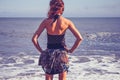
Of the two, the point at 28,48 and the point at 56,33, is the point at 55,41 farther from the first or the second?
the point at 28,48

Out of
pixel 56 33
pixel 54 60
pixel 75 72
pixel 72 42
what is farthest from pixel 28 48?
pixel 56 33

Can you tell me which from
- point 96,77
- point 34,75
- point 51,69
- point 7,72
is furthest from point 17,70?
point 51,69

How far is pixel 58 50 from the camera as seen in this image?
14.0 feet

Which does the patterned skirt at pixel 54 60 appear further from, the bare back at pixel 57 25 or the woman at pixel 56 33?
the bare back at pixel 57 25

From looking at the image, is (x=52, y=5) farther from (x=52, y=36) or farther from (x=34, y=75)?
(x=34, y=75)

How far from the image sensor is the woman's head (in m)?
4.12

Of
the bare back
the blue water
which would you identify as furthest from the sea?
the bare back

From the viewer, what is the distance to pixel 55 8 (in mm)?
4156

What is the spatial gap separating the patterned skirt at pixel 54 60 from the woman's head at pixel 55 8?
64 centimetres

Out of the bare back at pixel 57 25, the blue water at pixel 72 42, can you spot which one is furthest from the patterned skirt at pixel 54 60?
the blue water at pixel 72 42

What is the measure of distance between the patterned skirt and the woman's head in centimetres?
64

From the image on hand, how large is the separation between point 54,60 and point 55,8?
901 mm

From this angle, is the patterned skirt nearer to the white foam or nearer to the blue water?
the white foam

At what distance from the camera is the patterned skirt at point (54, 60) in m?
4.25
